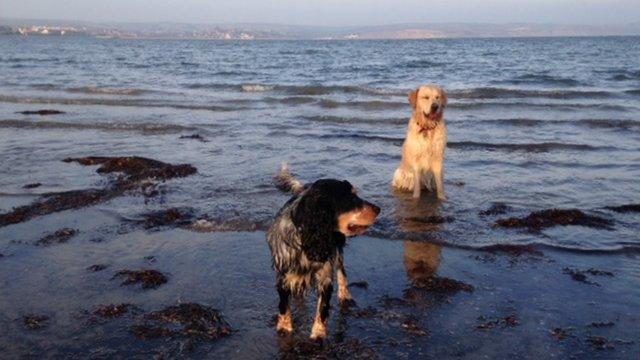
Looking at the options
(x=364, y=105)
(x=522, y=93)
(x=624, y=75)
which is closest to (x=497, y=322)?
(x=364, y=105)

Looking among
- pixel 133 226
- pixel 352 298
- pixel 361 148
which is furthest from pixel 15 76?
pixel 352 298

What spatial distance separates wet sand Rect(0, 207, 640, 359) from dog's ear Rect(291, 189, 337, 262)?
784mm

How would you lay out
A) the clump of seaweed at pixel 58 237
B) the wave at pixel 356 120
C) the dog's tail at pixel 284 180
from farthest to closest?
1. the wave at pixel 356 120
2. the dog's tail at pixel 284 180
3. the clump of seaweed at pixel 58 237

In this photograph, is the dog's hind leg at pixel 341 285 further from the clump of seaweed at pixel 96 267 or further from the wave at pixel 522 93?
the wave at pixel 522 93

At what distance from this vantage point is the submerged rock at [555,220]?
7.35 m

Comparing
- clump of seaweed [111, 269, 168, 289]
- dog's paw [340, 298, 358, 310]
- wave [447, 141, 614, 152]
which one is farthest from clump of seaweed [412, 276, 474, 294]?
wave [447, 141, 614, 152]

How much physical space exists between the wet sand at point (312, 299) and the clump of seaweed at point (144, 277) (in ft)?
0.24

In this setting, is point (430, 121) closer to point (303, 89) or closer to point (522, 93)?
point (522, 93)

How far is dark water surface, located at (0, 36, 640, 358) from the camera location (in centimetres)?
469

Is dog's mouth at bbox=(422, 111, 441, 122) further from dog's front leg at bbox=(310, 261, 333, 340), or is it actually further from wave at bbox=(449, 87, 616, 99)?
wave at bbox=(449, 87, 616, 99)

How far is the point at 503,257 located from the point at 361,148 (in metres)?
6.82

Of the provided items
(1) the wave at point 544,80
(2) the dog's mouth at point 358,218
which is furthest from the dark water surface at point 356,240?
(1) the wave at point 544,80

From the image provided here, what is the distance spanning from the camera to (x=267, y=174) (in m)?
10.1

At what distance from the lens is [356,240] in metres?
6.79
